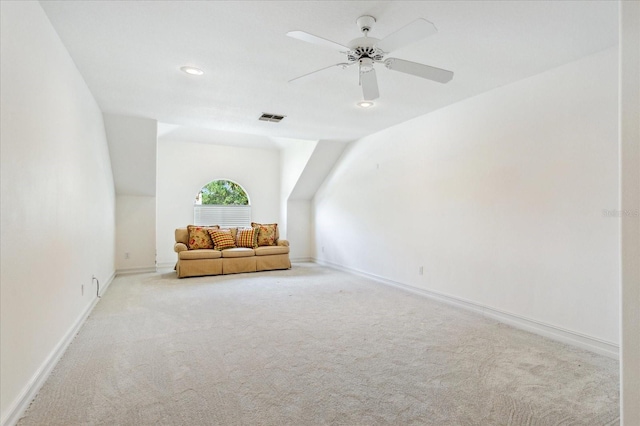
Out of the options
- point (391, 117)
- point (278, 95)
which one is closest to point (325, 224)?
point (391, 117)

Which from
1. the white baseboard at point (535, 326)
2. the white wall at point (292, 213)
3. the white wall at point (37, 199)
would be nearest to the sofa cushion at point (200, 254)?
the white wall at point (292, 213)

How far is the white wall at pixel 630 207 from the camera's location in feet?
4.72

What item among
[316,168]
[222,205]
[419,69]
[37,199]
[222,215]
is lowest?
[222,215]

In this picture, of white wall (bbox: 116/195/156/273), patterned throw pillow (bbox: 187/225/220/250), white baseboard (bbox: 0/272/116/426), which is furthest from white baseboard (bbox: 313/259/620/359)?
white wall (bbox: 116/195/156/273)

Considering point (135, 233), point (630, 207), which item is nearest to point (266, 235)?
point (135, 233)

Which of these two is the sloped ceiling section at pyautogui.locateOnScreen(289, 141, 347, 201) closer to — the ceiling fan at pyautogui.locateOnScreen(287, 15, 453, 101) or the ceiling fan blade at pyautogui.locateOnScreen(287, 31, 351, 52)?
the ceiling fan at pyautogui.locateOnScreen(287, 15, 453, 101)

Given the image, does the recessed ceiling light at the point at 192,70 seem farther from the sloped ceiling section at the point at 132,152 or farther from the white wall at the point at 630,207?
the white wall at the point at 630,207

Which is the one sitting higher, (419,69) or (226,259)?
(419,69)

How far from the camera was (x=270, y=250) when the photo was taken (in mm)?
6699

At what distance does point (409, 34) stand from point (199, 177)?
20.9 ft

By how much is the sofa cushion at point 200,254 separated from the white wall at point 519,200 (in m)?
3.00

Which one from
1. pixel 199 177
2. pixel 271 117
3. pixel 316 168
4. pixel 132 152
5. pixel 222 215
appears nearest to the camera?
pixel 271 117

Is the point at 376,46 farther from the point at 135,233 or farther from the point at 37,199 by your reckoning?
the point at 135,233

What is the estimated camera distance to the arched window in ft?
25.1
